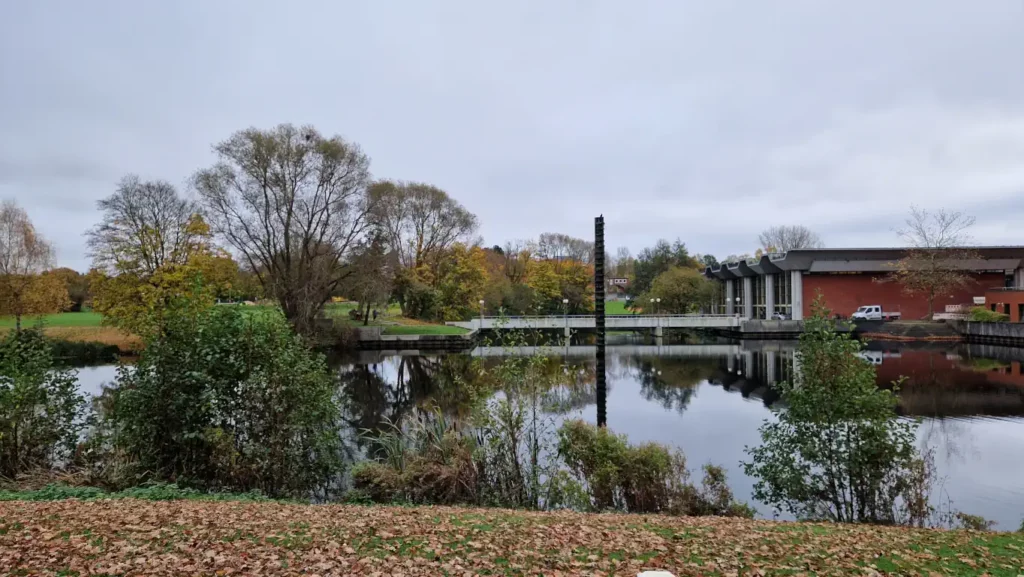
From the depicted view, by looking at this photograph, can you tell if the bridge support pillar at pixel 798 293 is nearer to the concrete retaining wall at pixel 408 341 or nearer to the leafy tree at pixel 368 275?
the concrete retaining wall at pixel 408 341

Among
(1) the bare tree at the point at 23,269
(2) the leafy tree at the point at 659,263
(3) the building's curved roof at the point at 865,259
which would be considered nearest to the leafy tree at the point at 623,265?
(2) the leafy tree at the point at 659,263

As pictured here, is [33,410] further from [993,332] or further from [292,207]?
[993,332]

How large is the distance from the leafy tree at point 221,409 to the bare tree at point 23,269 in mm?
29894

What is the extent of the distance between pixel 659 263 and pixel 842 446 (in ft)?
207

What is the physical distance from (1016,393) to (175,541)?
24.5 m

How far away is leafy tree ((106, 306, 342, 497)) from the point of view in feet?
27.5

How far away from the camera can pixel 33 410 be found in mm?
8836

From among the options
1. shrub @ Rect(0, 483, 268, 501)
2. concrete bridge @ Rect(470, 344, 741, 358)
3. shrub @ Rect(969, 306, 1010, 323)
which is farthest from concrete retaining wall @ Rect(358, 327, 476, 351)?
shrub @ Rect(969, 306, 1010, 323)

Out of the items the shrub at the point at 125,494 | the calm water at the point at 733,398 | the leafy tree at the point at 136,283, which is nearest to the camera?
the shrub at the point at 125,494

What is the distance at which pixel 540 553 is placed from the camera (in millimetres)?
4938

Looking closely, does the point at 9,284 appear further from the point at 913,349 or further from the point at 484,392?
the point at 913,349

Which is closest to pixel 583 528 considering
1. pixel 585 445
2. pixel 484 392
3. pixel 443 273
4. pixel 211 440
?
pixel 585 445

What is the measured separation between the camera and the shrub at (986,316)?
38281mm

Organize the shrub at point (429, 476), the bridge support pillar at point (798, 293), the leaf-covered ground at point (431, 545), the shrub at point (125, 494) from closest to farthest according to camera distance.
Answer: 1. the leaf-covered ground at point (431, 545)
2. the shrub at point (125, 494)
3. the shrub at point (429, 476)
4. the bridge support pillar at point (798, 293)
